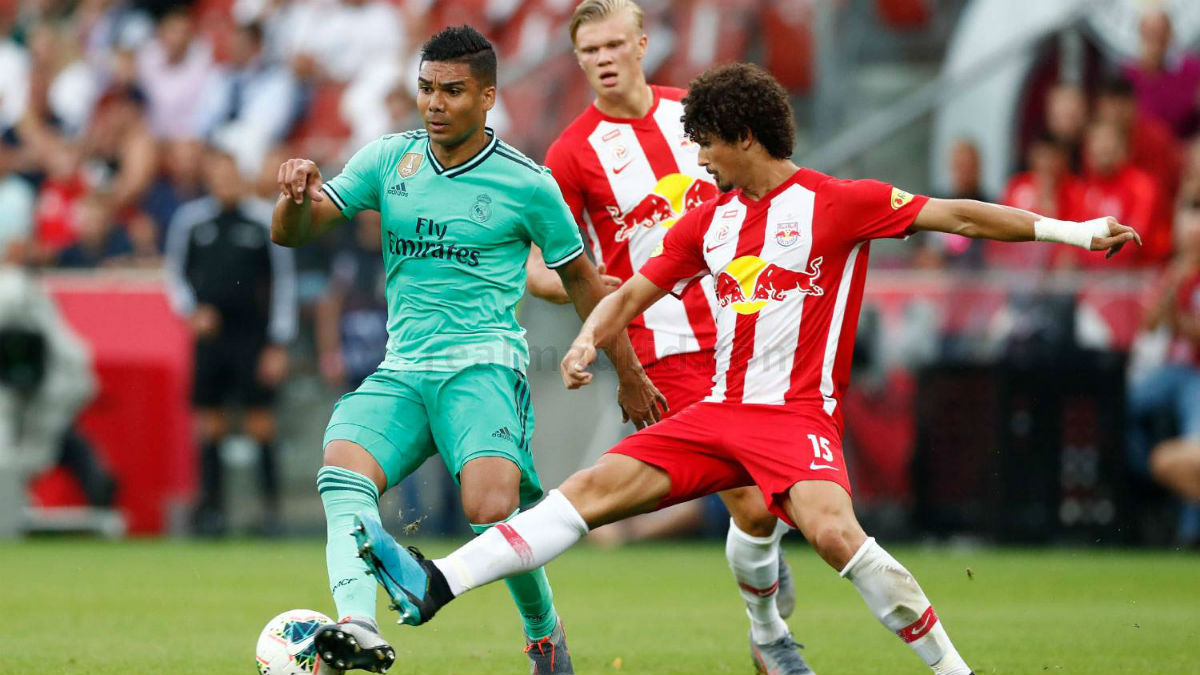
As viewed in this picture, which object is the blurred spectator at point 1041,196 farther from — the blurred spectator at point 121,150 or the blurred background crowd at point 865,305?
the blurred spectator at point 121,150

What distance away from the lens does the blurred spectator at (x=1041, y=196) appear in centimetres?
1323

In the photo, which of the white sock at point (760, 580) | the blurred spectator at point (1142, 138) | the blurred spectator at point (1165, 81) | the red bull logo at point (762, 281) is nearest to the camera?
the red bull logo at point (762, 281)

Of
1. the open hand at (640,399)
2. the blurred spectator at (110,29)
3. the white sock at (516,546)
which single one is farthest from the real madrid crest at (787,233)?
the blurred spectator at (110,29)

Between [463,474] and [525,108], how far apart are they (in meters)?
8.64

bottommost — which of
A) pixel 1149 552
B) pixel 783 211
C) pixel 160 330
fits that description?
pixel 1149 552

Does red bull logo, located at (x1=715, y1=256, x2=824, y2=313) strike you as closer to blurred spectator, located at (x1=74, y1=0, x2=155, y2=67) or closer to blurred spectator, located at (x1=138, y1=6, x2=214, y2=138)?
blurred spectator, located at (x1=138, y1=6, x2=214, y2=138)

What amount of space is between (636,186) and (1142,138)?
24.1 ft

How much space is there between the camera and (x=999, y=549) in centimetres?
1277

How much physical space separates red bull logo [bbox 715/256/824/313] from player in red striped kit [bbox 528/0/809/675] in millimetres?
1166

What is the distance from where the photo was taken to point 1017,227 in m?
5.86

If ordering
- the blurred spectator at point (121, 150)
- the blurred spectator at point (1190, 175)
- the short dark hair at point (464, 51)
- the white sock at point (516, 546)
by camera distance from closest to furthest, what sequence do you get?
1. the white sock at point (516, 546)
2. the short dark hair at point (464, 51)
3. the blurred spectator at point (1190, 175)
4. the blurred spectator at point (121, 150)

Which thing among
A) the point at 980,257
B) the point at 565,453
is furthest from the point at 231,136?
the point at 980,257

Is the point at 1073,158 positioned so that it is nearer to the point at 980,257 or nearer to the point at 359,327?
the point at 980,257

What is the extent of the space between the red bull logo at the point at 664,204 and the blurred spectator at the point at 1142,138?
679 cm
